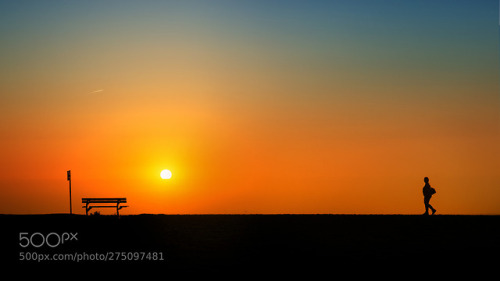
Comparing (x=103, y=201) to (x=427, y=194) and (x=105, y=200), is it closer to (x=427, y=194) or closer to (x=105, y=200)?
(x=105, y=200)

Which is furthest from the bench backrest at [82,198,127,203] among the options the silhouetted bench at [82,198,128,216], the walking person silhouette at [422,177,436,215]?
the walking person silhouette at [422,177,436,215]

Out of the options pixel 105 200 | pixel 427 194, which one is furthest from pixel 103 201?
pixel 427 194
